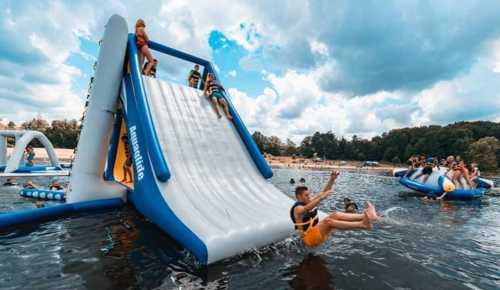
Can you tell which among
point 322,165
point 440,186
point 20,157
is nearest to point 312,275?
point 440,186

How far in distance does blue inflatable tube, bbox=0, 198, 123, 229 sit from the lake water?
0.24 meters

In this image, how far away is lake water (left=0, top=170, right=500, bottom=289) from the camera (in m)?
3.61

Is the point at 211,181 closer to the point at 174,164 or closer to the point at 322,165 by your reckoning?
the point at 174,164

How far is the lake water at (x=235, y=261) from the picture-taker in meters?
3.61

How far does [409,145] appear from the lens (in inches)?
2589

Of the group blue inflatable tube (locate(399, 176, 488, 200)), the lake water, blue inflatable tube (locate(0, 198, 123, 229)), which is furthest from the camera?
blue inflatable tube (locate(399, 176, 488, 200))

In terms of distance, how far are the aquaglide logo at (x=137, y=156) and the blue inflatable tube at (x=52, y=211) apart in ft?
6.91

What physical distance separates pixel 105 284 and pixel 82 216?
11.7 ft

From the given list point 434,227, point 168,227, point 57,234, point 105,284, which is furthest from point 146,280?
point 434,227

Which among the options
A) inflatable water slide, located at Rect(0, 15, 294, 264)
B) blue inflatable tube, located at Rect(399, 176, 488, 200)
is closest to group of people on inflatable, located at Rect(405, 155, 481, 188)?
blue inflatable tube, located at Rect(399, 176, 488, 200)

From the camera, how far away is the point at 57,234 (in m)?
5.21

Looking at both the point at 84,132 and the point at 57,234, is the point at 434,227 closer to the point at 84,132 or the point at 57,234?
the point at 57,234

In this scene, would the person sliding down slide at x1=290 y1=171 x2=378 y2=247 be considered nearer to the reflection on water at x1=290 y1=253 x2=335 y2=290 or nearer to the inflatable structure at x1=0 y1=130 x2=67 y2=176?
the reflection on water at x1=290 y1=253 x2=335 y2=290

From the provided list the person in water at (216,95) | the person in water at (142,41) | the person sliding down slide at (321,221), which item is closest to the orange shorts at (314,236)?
the person sliding down slide at (321,221)
